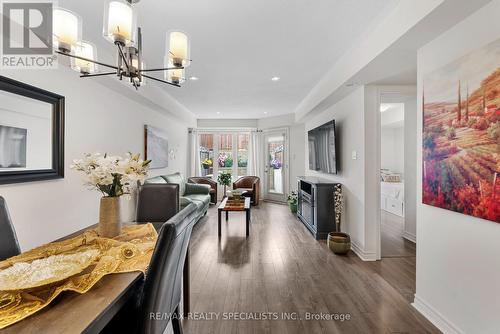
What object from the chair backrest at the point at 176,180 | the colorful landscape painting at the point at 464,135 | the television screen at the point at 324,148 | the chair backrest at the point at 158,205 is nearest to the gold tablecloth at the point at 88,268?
the chair backrest at the point at 158,205

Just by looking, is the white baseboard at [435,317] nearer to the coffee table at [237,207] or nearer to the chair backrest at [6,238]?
the coffee table at [237,207]

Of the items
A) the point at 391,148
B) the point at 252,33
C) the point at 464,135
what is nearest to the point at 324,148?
the point at 252,33

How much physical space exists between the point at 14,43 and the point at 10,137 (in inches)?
30.6

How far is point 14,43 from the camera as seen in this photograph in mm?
1907

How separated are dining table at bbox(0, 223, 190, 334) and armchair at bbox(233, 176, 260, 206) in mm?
5365

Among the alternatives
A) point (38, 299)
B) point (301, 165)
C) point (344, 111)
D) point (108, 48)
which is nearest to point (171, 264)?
point (38, 299)

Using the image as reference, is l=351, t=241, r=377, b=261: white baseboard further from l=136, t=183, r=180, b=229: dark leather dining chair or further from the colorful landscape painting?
l=136, t=183, r=180, b=229: dark leather dining chair

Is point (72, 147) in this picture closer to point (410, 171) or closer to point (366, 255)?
point (366, 255)

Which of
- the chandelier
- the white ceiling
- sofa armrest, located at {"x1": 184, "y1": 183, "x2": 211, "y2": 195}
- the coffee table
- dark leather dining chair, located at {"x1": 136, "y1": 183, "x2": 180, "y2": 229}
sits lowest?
the coffee table

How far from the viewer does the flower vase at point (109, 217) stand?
152 centimetres

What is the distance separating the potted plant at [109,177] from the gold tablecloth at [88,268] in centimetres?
10

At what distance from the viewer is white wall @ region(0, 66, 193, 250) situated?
6.48ft

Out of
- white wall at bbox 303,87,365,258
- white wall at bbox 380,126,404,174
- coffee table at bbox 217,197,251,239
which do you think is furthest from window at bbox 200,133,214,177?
white wall at bbox 380,126,404,174

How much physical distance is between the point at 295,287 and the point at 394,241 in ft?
7.54
